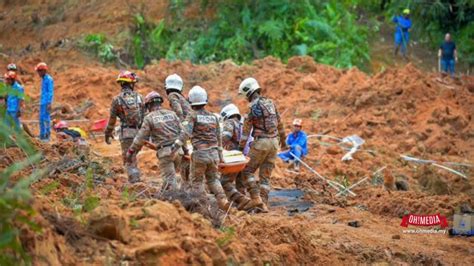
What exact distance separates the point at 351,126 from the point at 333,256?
12738mm

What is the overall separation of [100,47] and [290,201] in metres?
18.6

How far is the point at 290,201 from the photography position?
1598 cm

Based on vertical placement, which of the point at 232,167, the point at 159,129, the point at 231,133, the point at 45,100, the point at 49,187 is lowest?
the point at 232,167

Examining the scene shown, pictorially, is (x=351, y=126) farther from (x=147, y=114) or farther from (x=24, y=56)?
(x=24, y=56)

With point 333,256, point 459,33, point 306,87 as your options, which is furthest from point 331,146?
point 459,33

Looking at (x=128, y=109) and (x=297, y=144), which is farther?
(x=297, y=144)

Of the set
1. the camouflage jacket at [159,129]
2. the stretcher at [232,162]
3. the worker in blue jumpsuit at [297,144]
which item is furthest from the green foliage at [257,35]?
the camouflage jacket at [159,129]

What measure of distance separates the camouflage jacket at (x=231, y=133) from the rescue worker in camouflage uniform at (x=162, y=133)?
3.46ft

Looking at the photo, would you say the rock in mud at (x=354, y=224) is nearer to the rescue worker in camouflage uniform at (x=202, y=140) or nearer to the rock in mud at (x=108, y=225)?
the rescue worker in camouflage uniform at (x=202, y=140)

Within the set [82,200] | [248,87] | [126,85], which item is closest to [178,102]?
[126,85]

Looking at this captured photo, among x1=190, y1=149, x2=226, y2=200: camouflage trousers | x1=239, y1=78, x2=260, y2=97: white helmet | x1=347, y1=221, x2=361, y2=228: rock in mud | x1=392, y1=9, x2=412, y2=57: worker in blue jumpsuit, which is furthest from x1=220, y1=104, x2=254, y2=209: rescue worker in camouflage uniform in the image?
x1=392, y1=9, x2=412, y2=57: worker in blue jumpsuit

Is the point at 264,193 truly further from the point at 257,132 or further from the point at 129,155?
the point at 129,155

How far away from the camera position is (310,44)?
3322 centimetres

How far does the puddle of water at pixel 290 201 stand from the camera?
15336 millimetres
